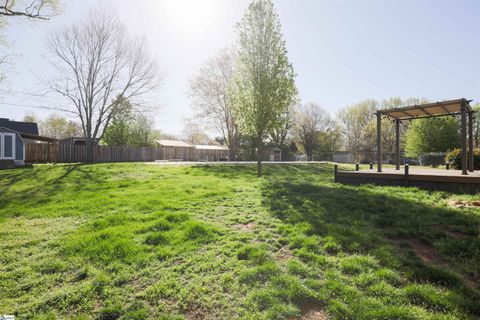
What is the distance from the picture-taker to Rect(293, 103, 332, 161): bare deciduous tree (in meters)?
53.8

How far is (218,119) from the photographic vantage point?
35.1 metres

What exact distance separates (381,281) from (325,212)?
3.05 meters

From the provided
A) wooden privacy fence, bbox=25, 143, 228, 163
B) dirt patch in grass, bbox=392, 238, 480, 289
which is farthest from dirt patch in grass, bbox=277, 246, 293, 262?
wooden privacy fence, bbox=25, 143, 228, 163

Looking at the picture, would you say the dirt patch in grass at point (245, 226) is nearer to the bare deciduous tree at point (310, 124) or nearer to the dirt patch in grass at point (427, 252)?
the dirt patch in grass at point (427, 252)

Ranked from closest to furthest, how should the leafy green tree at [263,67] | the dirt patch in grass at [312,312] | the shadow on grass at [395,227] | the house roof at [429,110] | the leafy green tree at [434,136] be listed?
the dirt patch in grass at [312,312], the shadow on grass at [395,227], the house roof at [429,110], the leafy green tree at [263,67], the leafy green tree at [434,136]

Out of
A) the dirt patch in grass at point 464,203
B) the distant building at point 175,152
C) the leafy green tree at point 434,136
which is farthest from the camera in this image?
the distant building at point 175,152

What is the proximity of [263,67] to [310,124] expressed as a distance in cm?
4141

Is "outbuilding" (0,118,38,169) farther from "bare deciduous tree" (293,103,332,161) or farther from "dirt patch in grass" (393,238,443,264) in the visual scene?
"bare deciduous tree" (293,103,332,161)

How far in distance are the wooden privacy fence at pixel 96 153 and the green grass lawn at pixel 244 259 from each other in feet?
62.0

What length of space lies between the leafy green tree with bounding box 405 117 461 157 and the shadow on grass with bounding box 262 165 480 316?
2969 centimetres

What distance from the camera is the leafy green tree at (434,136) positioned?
31828mm

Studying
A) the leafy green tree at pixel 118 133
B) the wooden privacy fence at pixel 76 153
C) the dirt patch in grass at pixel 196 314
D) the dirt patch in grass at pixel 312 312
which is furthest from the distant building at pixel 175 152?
the dirt patch in grass at pixel 312 312

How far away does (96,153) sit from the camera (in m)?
27.9

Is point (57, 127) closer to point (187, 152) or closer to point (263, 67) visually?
point (187, 152)
